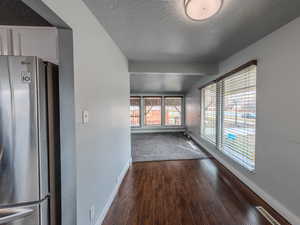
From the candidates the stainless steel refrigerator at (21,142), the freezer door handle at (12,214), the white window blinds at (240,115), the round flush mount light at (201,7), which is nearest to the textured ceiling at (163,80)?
the white window blinds at (240,115)

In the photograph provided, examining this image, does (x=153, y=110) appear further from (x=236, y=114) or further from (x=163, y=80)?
(x=236, y=114)

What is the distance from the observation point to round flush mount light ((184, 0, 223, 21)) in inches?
43.3

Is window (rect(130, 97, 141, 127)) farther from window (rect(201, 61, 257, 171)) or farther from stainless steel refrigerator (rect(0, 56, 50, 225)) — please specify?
stainless steel refrigerator (rect(0, 56, 50, 225))

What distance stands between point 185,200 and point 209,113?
2534mm

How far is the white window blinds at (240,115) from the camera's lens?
2137 millimetres

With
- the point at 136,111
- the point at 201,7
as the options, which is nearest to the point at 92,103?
the point at 201,7

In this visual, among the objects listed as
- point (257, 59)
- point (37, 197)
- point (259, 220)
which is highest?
point (257, 59)

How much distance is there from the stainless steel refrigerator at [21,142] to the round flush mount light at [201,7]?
4.23 ft

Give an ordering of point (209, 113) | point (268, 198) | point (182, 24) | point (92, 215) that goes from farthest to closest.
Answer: point (209, 113), point (268, 198), point (182, 24), point (92, 215)

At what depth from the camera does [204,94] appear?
412 centimetres

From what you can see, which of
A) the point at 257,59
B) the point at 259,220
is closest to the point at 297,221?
the point at 259,220

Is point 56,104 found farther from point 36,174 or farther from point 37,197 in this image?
point 37,197

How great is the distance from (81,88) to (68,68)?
186mm

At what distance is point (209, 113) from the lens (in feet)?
12.3
